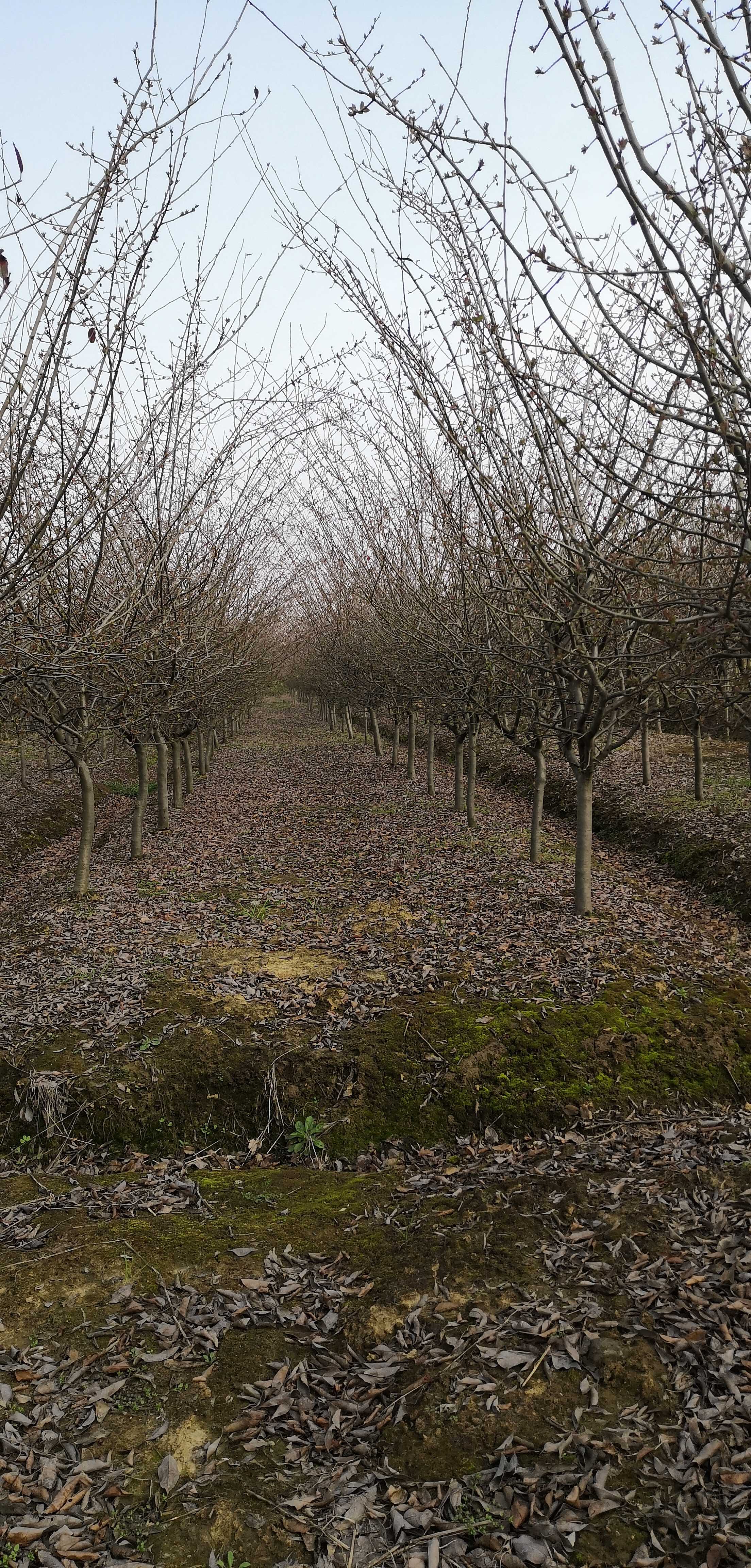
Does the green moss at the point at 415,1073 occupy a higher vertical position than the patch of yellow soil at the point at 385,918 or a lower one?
lower

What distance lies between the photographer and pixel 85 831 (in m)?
10.9

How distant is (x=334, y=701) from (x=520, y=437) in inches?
1002

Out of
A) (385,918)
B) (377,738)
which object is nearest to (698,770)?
(385,918)

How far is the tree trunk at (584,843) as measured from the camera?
8.66 meters

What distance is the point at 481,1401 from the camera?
11.4 feet

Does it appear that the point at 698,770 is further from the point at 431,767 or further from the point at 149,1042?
the point at 149,1042

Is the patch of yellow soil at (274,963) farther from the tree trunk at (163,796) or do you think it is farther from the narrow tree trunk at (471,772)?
the tree trunk at (163,796)

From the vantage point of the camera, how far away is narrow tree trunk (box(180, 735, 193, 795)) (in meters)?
19.0

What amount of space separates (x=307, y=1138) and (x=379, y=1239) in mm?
1419

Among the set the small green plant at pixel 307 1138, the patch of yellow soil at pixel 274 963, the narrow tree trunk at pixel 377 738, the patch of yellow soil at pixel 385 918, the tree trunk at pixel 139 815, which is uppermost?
the narrow tree trunk at pixel 377 738

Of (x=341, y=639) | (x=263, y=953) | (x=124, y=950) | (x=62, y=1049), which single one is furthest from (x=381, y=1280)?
(x=341, y=639)

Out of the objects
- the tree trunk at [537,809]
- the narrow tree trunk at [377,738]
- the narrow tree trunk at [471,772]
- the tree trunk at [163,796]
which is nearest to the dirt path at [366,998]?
the tree trunk at [537,809]

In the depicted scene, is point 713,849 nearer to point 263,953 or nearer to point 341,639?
point 263,953

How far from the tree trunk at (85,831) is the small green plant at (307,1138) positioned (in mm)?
5837
